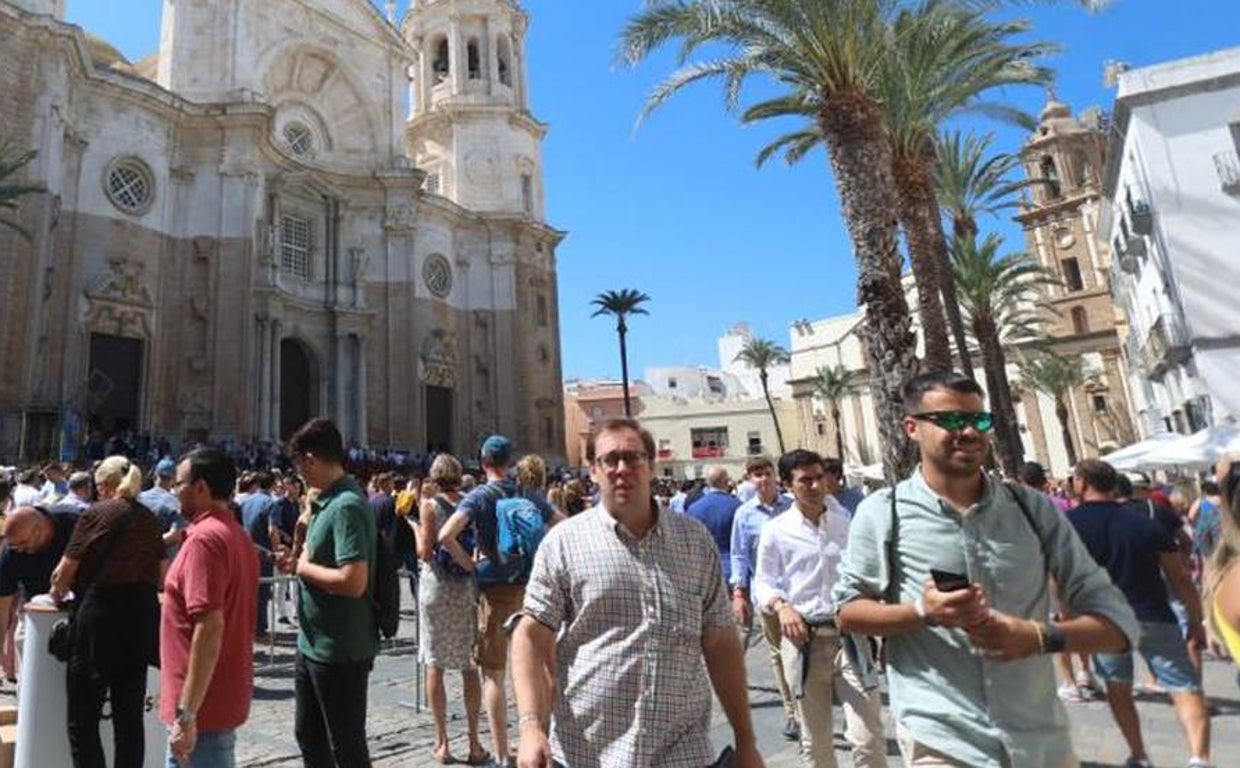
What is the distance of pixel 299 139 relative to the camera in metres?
31.1

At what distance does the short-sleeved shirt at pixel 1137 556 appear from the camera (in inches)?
193

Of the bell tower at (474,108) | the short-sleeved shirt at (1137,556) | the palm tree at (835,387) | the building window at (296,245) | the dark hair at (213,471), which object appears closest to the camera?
the dark hair at (213,471)

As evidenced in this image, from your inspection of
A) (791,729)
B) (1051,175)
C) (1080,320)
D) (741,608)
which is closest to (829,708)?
(741,608)

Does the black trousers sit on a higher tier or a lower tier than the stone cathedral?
lower

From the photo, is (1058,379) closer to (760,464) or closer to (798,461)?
(760,464)

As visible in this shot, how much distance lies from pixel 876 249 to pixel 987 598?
308 inches

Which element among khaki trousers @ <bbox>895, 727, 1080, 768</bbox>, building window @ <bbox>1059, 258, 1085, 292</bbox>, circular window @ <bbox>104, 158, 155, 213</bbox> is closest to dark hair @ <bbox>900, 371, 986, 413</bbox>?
khaki trousers @ <bbox>895, 727, 1080, 768</bbox>

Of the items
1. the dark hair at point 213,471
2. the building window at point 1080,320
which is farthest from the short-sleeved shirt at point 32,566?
the building window at point 1080,320

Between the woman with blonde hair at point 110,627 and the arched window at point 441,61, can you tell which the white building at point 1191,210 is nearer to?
the woman with blonde hair at point 110,627

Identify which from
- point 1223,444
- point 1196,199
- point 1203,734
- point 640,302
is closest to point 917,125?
point 1223,444

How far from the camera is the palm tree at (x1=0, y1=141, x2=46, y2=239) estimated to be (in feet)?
57.5

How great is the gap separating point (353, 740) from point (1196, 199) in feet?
86.6

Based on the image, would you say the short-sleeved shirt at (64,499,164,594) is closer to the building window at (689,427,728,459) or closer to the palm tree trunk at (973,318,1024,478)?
the palm tree trunk at (973,318,1024,478)

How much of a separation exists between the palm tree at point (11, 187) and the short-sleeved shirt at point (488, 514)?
18.0 m
